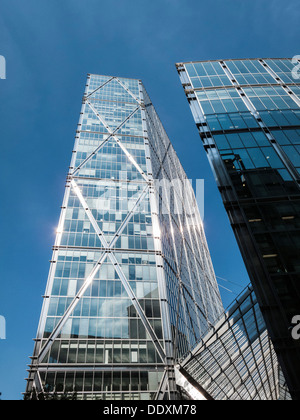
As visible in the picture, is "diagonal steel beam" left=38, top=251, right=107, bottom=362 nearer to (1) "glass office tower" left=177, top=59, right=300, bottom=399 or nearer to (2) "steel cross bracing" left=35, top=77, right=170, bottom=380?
(2) "steel cross bracing" left=35, top=77, right=170, bottom=380

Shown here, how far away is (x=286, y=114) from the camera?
27.7 m

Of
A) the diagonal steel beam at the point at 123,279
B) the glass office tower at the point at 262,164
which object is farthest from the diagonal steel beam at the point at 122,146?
the glass office tower at the point at 262,164

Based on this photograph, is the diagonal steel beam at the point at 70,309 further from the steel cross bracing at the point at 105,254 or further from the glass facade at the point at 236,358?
the glass facade at the point at 236,358

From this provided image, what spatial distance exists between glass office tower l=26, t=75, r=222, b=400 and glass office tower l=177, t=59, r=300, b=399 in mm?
14677

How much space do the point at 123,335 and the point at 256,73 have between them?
34.2m

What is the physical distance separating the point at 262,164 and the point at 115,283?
23315 millimetres

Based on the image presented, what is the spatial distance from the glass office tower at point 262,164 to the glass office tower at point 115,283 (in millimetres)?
14677

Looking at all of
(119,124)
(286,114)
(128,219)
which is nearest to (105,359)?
(128,219)

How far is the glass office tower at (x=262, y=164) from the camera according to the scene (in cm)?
1611

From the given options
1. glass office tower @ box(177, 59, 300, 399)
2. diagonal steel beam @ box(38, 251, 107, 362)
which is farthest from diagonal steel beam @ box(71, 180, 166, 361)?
glass office tower @ box(177, 59, 300, 399)

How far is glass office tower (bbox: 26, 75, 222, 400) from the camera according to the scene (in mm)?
29984

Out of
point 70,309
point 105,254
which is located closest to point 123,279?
point 105,254

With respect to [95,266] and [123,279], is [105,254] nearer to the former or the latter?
[95,266]
